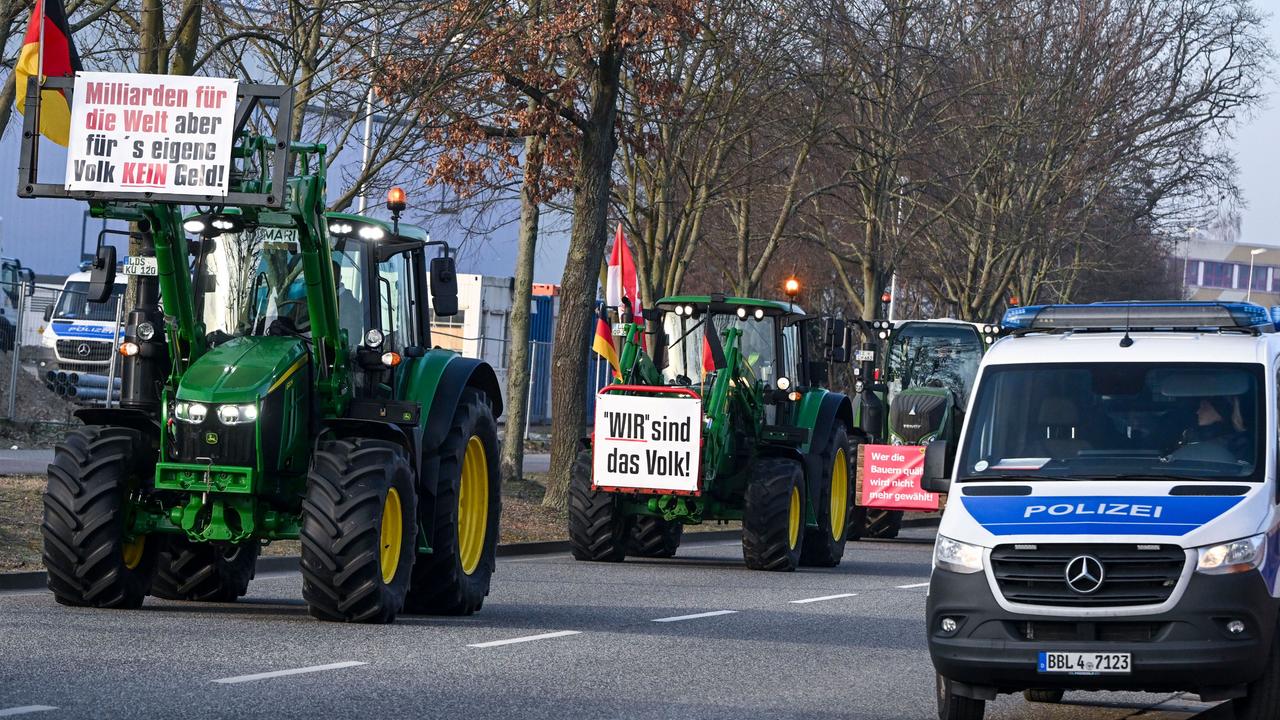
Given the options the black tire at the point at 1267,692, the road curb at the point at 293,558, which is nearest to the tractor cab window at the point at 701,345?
the road curb at the point at 293,558

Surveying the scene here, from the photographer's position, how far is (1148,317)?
35.3ft

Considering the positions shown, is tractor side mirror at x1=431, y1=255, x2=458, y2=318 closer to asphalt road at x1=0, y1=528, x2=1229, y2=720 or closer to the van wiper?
asphalt road at x1=0, y1=528, x2=1229, y2=720

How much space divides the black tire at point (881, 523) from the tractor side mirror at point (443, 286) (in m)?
13.8

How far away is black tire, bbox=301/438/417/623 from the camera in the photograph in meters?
12.5

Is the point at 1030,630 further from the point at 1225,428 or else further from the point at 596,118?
the point at 596,118

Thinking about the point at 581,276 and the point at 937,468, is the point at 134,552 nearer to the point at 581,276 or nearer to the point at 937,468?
the point at 937,468

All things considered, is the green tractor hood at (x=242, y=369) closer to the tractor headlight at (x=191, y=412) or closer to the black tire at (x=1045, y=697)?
Answer: the tractor headlight at (x=191, y=412)

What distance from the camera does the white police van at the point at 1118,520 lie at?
899 cm

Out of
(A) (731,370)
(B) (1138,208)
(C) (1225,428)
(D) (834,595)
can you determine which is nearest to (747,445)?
(A) (731,370)

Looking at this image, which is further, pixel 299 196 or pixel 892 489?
pixel 892 489

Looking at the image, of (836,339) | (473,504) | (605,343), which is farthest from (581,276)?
(473,504)

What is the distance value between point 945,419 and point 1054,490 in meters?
17.6

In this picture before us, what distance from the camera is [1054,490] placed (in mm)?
9711

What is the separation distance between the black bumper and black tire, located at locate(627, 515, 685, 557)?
12.2 meters
